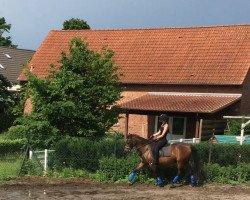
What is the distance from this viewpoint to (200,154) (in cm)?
1652

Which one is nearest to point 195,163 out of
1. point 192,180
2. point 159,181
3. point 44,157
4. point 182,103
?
point 192,180

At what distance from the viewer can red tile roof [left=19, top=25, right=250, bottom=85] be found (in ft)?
102

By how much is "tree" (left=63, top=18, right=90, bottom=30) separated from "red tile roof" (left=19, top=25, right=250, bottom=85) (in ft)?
74.5

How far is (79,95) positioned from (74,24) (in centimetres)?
4416

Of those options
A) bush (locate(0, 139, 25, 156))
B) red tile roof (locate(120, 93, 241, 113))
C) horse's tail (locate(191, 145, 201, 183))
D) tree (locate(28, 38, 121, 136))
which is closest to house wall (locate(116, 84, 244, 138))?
red tile roof (locate(120, 93, 241, 113))

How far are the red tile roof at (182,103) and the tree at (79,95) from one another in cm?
757

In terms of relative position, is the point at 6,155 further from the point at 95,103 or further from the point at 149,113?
the point at 149,113

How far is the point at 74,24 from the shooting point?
6109 centimetres

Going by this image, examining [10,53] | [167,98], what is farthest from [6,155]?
[10,53]

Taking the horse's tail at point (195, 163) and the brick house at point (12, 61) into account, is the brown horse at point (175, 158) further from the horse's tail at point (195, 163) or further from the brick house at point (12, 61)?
the brick house at point (12, 61)

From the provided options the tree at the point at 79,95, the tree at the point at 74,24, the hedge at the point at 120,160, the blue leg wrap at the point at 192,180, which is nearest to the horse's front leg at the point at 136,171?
the hedge at the point at 120,160

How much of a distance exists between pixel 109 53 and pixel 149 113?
9.63 metres

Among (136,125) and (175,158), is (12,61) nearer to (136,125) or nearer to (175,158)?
(136,125)

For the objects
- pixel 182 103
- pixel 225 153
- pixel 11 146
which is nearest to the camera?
pixel 225 153
